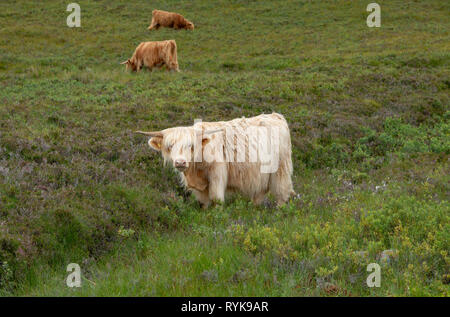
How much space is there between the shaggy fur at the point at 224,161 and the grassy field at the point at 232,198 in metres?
0.36

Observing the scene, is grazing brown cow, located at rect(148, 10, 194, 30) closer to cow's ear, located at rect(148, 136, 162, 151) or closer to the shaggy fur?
the shaggy fur

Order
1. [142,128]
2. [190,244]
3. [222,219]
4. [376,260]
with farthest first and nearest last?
[142,128] < [222,219] < [190,244] < [376,260]

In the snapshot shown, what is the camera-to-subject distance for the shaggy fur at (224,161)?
7.31 meters

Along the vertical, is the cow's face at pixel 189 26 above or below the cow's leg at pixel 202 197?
above

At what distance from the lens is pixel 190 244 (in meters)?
5.66

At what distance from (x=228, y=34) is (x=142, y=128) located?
73.1 feet

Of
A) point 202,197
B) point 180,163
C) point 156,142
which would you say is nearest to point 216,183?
point 202,197

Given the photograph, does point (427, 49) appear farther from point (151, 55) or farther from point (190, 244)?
point (190, 244)

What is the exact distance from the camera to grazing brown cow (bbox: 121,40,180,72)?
22297mm

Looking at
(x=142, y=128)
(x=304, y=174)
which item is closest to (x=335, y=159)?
(x=304, y=174)

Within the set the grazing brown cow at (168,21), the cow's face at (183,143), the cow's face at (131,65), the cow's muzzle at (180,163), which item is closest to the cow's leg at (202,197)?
the cow's face at (183,143)

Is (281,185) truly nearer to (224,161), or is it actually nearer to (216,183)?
(224,161)

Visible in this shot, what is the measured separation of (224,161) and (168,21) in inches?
1089

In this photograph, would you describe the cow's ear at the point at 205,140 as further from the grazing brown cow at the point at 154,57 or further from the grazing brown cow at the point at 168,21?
the grazing brown cow at the point at 168,21
